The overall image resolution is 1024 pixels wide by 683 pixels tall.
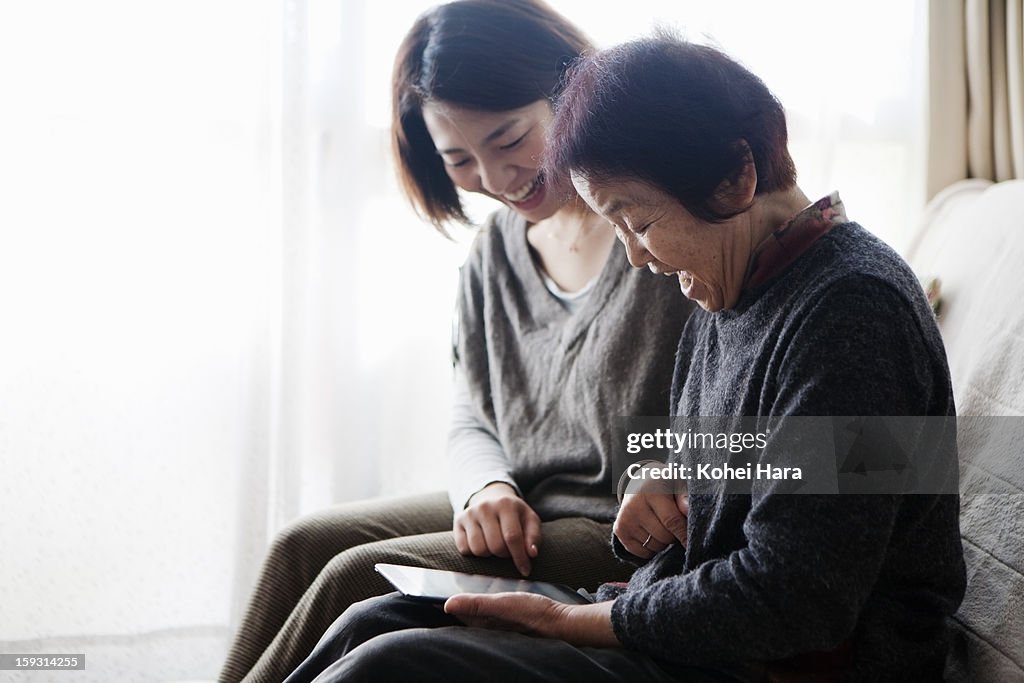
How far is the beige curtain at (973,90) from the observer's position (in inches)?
60.6

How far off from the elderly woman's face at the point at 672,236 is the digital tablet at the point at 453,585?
366mm

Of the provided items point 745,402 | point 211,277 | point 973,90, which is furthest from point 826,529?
point 211,277

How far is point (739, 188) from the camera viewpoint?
0.92 m

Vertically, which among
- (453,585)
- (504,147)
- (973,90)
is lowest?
(453,585)

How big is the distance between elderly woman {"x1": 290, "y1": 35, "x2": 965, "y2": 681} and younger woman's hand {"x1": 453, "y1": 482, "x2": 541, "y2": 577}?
22cm

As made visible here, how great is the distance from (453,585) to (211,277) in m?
0.92

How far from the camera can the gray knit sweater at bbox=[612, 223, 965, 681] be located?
81 cm

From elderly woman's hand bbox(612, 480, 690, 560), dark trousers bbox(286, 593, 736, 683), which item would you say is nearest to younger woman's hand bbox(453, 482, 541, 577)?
elderly woman's hand bbox(612, 480, 690, 560)

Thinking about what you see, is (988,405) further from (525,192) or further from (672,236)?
(525,192)

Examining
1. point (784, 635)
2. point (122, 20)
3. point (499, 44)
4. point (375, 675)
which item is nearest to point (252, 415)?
point (122, 20)

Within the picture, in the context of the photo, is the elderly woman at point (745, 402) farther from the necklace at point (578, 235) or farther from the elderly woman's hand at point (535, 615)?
the necklace at point (578, 235)

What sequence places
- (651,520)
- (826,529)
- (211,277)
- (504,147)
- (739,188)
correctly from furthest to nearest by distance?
(211,277), (504,147), (651,520), (739,188), (826,529)

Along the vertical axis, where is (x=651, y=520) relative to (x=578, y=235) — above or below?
below

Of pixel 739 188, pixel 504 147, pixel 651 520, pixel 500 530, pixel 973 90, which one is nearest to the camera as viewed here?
pixel 739 188
